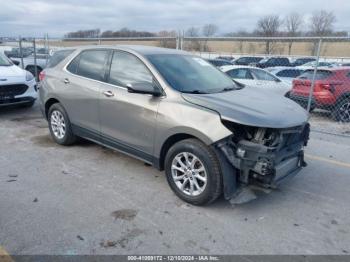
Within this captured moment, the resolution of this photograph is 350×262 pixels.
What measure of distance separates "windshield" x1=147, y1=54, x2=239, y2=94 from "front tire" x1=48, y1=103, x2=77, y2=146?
2.05 meters

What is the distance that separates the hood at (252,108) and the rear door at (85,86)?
5.29ft

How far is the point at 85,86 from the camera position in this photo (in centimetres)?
489

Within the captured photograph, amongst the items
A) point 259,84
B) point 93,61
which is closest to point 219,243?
point 93,61

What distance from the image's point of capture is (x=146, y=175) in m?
4.49

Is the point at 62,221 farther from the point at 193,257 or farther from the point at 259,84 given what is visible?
the point at 259,84

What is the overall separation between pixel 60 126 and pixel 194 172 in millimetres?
2995

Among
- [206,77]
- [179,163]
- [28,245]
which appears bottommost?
[28,245]

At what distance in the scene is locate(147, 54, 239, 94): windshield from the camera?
406 cm

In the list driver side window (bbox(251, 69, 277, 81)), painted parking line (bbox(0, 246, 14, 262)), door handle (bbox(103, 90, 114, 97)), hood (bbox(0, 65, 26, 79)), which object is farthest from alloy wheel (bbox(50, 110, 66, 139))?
driver side window (bbox(251, 69, 277, 81))

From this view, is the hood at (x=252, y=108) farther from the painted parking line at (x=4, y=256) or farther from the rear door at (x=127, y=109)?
the painted parking line at (x=4, y=256)

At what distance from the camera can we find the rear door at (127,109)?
404cm

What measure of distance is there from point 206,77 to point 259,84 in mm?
6621

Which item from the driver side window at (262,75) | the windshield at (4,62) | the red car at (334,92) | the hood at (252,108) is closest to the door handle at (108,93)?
the hood at (252,108)

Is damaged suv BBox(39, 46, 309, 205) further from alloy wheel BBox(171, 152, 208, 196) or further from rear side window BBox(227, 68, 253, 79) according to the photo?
rear side window BBox(227, 68, 253, 79)
